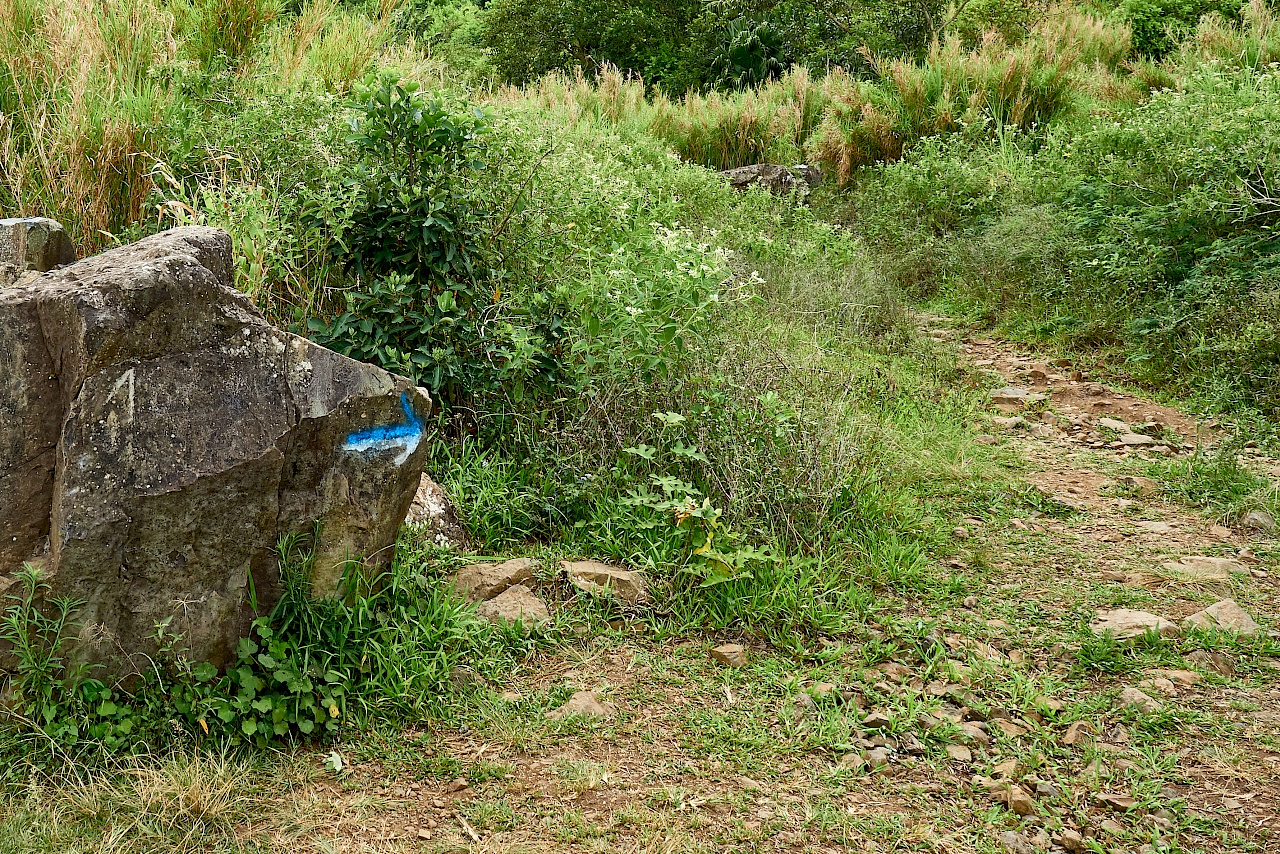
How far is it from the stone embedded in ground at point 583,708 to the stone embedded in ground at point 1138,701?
5.26 feet

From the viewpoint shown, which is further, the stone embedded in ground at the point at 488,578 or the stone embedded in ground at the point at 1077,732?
the stone embedded in ground at the point at 488,578

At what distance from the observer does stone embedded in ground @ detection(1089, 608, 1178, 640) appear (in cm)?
341

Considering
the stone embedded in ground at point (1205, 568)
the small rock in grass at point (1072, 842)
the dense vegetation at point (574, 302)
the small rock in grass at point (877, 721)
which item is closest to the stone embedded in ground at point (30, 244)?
the dense vegetation at point (574, 302)

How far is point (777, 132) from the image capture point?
469 inches

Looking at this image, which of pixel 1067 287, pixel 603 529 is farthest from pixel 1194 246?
pixel 603 529

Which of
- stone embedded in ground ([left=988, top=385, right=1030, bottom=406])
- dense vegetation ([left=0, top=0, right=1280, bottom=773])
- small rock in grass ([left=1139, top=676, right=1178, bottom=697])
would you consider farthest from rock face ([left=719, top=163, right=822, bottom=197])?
small rock in grass ([left=1139, top=676, right=1178, bottom=697])

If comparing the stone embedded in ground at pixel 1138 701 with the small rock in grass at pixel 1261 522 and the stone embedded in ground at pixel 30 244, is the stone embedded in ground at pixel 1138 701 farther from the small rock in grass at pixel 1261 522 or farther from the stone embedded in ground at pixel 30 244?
the stone embedded in ground at pixel 30 244

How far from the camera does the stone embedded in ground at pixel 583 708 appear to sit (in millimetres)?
2943

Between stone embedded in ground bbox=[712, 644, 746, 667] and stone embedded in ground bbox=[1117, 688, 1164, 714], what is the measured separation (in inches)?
46.8

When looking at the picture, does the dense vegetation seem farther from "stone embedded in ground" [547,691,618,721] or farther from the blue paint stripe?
Result: the blue paint stripe

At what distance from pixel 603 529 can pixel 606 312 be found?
1018 millimetres

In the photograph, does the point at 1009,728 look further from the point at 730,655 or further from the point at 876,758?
the point at 730,655

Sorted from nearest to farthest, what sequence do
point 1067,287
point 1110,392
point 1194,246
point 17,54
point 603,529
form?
point 603,529 → point 17,54 → point 1110,392 → point 1194,246 → point 1067,287

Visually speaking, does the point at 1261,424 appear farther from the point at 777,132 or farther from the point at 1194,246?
the point at 777,132
